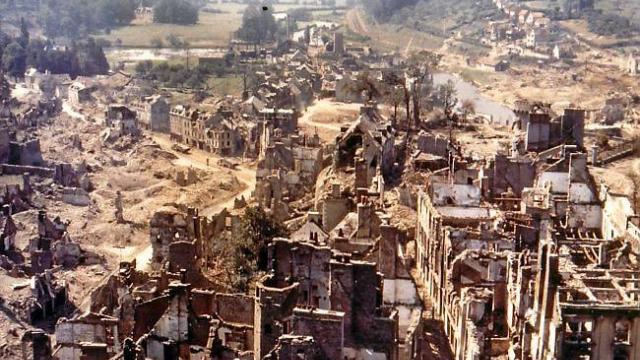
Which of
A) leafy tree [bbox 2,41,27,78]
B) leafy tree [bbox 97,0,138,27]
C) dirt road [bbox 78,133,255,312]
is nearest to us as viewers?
dirt road [bbox 78,133,255,312]

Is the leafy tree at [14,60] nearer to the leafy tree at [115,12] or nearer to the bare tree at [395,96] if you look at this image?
the leafy tree at [115,12]

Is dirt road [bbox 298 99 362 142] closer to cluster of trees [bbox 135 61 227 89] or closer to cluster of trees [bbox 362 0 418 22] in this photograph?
cluster of trees [bbox 135 61 227 89]

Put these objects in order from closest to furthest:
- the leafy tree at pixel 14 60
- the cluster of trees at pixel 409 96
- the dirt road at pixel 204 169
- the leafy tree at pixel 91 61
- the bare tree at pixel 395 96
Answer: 1. the dirt road at pixel 204 169
2. the bare tree at pixel 395 96
3. the cluster of trees at pixel 409 96
4. the leafy tree at pixel 14 60
5. the leafy tree at pixel 91 61

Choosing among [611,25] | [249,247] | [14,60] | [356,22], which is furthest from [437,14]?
[249,247]

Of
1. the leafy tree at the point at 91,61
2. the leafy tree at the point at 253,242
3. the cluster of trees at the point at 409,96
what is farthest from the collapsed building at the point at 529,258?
the leafy tree at the point at 91,61

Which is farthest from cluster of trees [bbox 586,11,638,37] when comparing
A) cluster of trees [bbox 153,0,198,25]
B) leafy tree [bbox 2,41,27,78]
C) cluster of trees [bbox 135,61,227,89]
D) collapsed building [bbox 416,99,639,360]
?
collapsed building [bbox 416,99,639,360]

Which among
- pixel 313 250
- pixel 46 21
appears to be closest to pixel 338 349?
pixel 313 250
